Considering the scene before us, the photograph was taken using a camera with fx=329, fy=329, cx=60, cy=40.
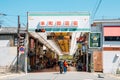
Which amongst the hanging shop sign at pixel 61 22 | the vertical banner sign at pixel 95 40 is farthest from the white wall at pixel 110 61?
the hanging shop sign at pixel 61 22

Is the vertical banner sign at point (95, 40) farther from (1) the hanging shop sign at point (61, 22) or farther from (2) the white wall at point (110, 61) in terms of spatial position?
(2) the white wall at point (110, 61)

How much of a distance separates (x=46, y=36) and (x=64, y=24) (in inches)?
445

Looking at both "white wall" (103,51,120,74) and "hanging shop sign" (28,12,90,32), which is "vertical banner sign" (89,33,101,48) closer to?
"hanging shop sign" (28,12,90,32)

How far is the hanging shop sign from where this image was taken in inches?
1623

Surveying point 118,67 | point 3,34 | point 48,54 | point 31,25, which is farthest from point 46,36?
point 48,54

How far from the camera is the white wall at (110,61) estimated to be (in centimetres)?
4159

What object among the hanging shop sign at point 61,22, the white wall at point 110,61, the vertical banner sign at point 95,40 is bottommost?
the white wall at point 110,61

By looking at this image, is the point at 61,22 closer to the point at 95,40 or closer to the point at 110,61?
the point at 95,40

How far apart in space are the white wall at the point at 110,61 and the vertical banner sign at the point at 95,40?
5.30 feet

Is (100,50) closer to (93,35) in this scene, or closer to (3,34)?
(93,35)

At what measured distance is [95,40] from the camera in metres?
42.6

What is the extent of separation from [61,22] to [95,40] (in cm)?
512

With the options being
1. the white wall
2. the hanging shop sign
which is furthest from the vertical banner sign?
the white wall

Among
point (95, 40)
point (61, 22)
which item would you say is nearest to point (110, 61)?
point (95, 40)
